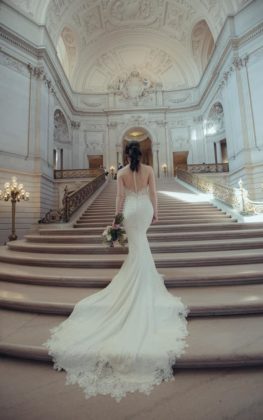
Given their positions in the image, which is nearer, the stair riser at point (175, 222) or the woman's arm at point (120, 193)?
the woman's arm at point (120, 193)

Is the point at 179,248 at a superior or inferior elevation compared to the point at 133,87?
inferior

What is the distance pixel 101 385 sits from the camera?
5.38ft

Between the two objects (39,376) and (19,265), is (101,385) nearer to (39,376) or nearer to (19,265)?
(39,376)

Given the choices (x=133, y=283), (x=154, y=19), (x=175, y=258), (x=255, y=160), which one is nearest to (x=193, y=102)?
(x=154, y=19)

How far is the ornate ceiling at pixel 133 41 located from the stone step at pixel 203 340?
732 inches

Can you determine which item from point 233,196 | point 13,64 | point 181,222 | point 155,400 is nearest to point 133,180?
point 155,400

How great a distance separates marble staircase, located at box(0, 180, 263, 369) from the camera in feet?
6.36

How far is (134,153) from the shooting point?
256 centimetres

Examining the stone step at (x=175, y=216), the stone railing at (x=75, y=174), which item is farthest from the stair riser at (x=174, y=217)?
the stone railing at (x=75, y=174)

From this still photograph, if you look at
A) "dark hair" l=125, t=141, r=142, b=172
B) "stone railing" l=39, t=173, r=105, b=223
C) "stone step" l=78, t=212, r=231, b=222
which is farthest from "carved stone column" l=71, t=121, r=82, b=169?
"dark hair" l=125, t=141, r=142, b=172

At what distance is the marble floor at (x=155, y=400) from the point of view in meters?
1.43

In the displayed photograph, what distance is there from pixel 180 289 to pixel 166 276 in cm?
25

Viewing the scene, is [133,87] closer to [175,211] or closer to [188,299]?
[175,211]

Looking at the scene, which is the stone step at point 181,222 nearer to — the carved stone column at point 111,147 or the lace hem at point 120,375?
the lace hem at point 120,375
